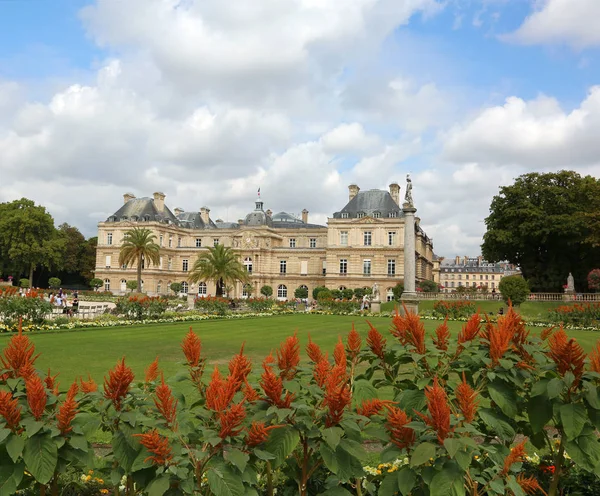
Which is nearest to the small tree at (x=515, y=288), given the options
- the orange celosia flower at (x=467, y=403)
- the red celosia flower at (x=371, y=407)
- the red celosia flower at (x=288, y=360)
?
the red celosia flower at (x=288, y=360)

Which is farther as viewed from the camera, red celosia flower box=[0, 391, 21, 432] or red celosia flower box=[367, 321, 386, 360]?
red celosia flower box=[367, 321, 386, 360]

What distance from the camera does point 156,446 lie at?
2617mm

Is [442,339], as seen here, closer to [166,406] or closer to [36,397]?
[166,406]

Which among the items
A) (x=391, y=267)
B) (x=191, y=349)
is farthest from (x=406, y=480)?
(x=391, y=267)

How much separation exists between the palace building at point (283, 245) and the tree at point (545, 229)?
49.0 feet

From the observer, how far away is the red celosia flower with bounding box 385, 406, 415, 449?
2744 mm

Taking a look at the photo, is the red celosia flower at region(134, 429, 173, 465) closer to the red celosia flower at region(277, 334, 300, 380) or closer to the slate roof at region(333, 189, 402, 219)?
the red celosia flower at region(277, 334, 300, 380)

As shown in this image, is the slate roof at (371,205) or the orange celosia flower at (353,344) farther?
the slate roof at (371,205)

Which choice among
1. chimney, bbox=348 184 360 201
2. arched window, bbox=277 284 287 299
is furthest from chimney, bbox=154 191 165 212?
chimney, bbox=348 184 360 201

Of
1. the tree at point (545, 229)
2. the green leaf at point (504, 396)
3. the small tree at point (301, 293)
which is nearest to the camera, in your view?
the green leaf at point (504, 396)

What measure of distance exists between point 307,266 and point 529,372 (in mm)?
65887

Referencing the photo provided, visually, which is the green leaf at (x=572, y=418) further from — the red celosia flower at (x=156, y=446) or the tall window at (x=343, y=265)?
the tall window at (x=343, y=265)

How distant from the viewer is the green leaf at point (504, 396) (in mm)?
3332

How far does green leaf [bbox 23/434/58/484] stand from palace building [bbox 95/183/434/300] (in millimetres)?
57271
